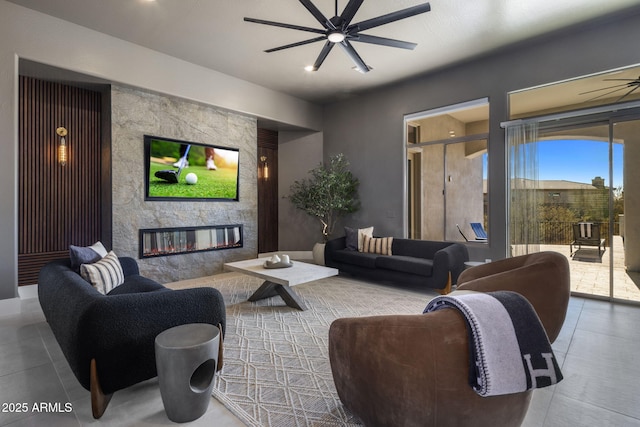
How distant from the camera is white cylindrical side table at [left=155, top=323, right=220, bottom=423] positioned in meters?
1.72

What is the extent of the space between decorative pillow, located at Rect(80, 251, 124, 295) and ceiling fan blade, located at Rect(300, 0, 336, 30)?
3002 mm

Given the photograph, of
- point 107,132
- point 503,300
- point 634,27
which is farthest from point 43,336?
point 634,27

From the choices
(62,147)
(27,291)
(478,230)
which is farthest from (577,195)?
(27,291)

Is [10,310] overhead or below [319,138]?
below

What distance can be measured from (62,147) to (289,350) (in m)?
4.44

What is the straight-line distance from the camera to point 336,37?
3270 mm

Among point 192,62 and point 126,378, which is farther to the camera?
point 192,62

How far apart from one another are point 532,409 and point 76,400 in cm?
288

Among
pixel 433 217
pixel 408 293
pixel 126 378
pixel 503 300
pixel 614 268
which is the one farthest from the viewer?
pixel 433 217

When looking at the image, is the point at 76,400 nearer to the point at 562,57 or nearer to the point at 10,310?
the point at 10,310

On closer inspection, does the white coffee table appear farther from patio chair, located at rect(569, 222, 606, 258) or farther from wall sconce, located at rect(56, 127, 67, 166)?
patio chair, located at rect(569, 222, 606, 258)

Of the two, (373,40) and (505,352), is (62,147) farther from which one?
(505,352)

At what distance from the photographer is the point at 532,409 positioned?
6.39 feet

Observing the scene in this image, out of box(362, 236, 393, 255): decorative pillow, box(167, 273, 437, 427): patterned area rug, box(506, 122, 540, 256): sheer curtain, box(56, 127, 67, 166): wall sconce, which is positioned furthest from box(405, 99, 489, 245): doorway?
box(56, 127, 67, 166): wall sconce
